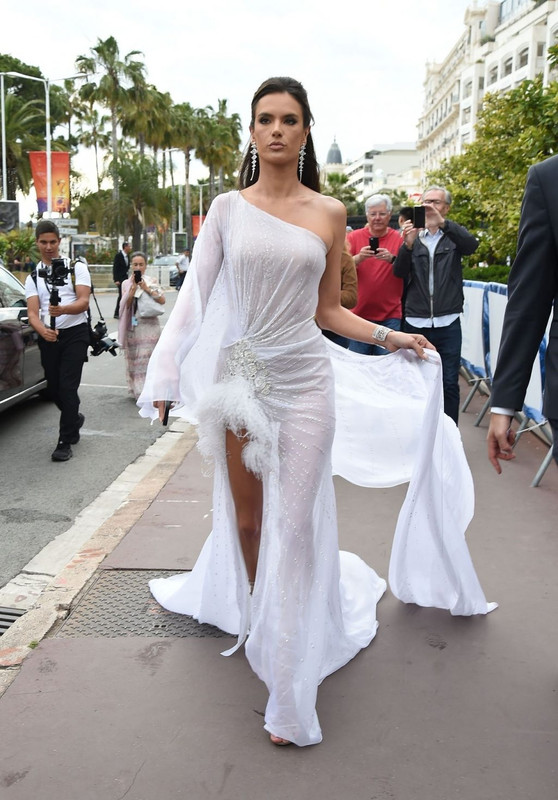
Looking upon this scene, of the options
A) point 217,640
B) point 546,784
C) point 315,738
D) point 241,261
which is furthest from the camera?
point 217,640

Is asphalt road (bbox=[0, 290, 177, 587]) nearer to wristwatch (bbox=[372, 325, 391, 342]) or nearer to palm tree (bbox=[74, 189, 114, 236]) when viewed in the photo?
wristwatch (bbox=[372, 325, 391, 342])

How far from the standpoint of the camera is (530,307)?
2.41 meters

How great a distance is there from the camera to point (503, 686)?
3.19 m

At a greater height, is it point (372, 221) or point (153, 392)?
point (372, 221)

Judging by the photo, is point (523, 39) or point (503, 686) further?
point (523, 39)

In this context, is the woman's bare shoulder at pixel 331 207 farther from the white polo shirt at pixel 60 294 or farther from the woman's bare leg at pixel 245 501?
the white polo shirt at pixel 60 294

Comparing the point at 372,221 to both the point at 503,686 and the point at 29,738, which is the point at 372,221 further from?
the point at 29,738

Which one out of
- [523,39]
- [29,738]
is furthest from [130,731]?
[523,39]

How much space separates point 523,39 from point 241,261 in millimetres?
68772

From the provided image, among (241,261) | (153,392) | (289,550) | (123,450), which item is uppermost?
(241,261)

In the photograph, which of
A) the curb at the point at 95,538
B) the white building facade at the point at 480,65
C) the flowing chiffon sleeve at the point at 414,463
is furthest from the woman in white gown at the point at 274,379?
the white building facade at the point at 480,65

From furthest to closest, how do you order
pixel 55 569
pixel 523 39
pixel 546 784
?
pixel 523 39, pixel 55 569, pixel 546 784

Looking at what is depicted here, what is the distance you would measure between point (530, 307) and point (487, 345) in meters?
6.56

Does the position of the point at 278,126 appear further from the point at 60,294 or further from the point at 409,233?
the point at 60,294
